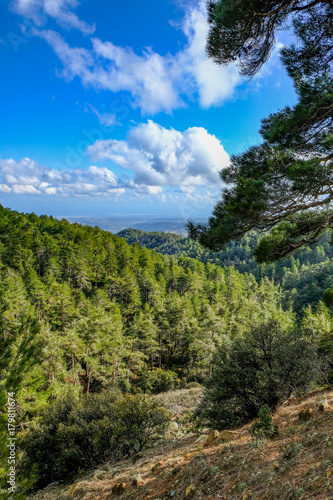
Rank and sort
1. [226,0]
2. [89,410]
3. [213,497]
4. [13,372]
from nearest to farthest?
1. [213,497]
2. [226,0]
3. [13,372]
4. [89,410]

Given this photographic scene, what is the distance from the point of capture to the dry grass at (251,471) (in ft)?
9.27

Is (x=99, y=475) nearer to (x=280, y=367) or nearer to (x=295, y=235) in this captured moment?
(x=280, y=367)

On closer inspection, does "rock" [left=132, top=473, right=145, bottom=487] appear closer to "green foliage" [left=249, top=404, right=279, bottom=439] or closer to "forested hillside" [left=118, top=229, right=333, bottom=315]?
"green foliage" [left=249, top=404, right=279, bottom=439]

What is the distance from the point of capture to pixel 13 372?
15.4 ft

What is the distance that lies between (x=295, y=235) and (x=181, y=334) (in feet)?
85.7

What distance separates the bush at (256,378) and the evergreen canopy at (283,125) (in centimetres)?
413

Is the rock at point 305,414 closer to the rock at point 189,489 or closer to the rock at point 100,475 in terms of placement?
the rock at point 189,489

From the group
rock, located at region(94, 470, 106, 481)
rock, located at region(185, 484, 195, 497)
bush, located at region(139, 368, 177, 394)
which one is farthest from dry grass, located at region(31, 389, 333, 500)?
bush, located at region(139, 368, 177, 394)

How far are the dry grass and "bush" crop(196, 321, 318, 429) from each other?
97 centimetres

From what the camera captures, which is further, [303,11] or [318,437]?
[303,11]

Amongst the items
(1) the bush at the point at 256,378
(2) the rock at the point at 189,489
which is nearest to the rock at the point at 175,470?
(2) the rock at the point at 189,489

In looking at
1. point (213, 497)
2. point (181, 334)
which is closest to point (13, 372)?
point (213, 497)

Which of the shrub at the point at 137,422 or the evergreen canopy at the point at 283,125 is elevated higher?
the evergreen canopy at the point at 283,125

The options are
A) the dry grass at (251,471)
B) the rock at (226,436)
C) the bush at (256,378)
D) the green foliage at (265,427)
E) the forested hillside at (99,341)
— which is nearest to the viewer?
the dry grass at (251,471)
